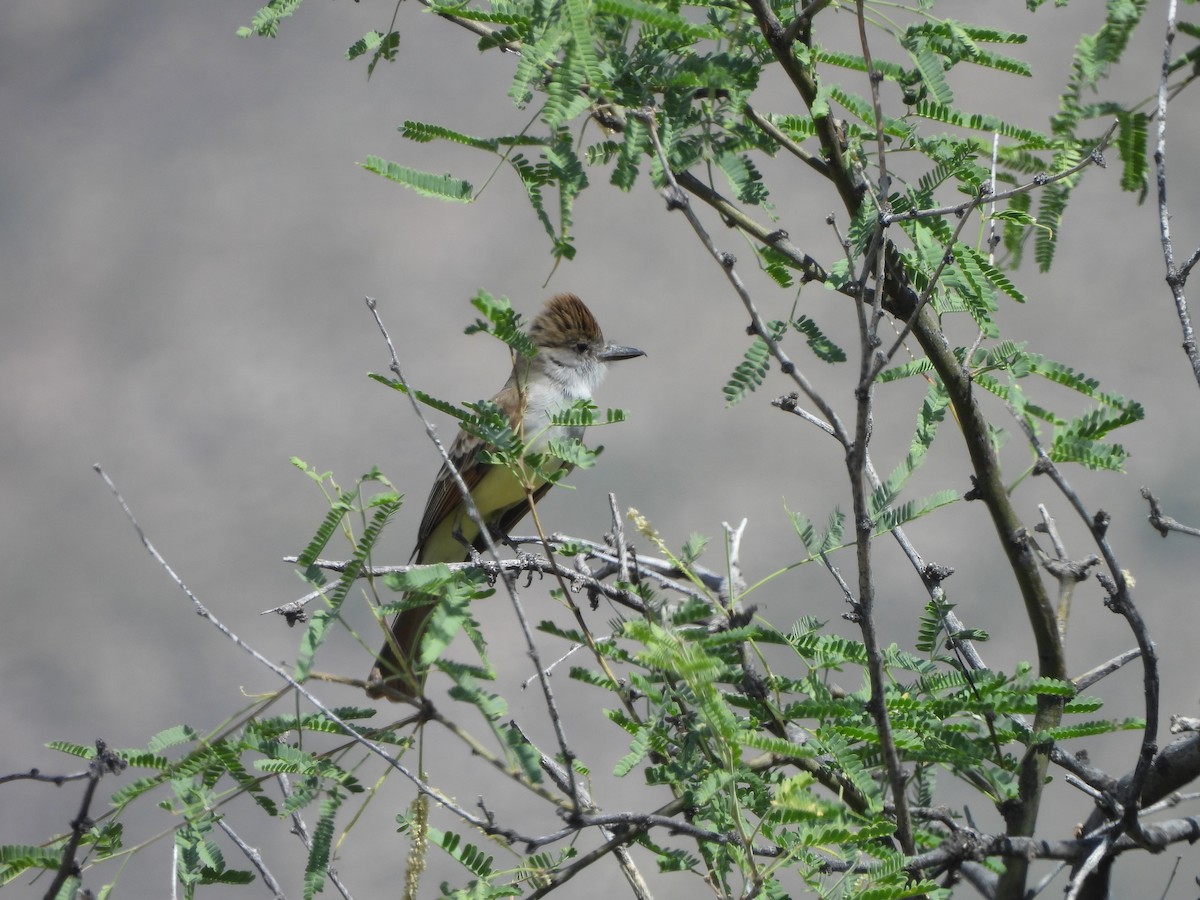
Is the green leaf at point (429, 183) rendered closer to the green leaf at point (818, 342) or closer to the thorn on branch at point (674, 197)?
the thorn on branch at point (674, 197)

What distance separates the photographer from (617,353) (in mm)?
6539

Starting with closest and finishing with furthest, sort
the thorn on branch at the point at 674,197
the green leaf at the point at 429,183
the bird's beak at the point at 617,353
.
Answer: the thorn on branch at the point at 674,197
the green leaf at the point at 429,183
the bird's beak at the point at 617,353

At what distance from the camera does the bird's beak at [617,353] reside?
6531mm

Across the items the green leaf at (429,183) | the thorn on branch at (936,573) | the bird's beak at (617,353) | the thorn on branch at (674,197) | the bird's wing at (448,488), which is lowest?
the thorn on branch at (936,573)

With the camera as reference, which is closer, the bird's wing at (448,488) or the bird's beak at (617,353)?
the bird's wing at (448,488)

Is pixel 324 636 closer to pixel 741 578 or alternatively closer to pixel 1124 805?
pixel 741 578

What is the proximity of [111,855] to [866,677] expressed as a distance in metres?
1.81

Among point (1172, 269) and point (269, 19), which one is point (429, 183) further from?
point (1172, 269)

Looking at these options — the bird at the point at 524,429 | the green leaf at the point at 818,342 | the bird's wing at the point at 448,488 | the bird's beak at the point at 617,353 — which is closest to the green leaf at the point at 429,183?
the green leaf at the point at 818,342

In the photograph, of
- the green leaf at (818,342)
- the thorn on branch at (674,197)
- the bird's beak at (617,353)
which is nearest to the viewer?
the thorn on branch at (674,197)

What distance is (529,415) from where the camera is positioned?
Answer: 5.57m

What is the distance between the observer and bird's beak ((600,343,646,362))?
6.53 metres

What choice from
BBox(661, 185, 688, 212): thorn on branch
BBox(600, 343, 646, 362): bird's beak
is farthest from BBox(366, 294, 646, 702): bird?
BBox(661, 185, 688, 212): thorn on branch

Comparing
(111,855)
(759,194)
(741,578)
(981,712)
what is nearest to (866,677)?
(981,712)
